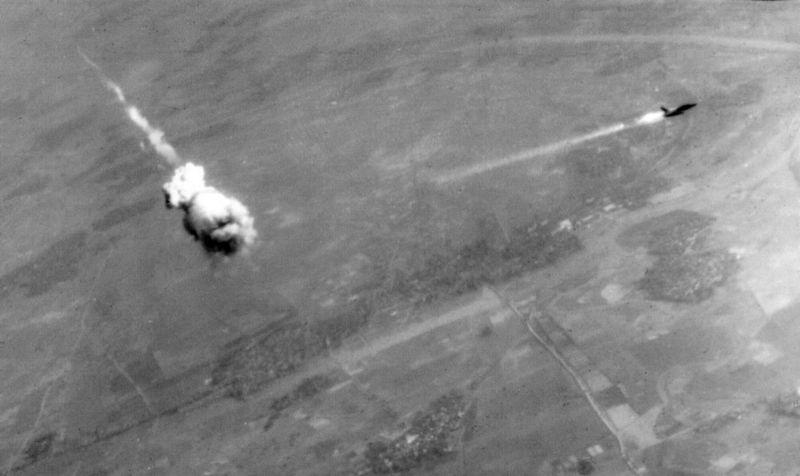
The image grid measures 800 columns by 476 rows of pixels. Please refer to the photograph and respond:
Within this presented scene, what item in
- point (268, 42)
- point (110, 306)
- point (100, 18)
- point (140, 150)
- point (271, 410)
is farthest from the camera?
point (100, 18)

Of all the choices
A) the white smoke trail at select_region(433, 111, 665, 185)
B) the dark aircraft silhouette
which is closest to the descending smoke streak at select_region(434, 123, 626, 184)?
the white smoke trail at select_region(433, 111, 665, 185)

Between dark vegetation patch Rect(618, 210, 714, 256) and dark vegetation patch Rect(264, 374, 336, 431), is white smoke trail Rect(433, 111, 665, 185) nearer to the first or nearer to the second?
dark vegetation patch Rect(618, 210, 714, 256)

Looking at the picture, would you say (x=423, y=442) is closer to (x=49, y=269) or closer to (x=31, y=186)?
(x=49, y=269)

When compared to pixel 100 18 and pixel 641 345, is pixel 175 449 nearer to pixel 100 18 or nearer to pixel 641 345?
pixel 641 345

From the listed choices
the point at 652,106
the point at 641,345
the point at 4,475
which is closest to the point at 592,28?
the point at 652,106

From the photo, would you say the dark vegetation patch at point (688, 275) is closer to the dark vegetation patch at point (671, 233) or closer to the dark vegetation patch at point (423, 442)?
the dark vegetation patch at point (671, 233)

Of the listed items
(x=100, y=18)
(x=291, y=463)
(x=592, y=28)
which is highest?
(x=100, y=18)

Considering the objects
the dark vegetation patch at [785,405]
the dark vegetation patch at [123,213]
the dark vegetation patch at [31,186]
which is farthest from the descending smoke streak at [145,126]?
the dark vegetation patch at [785,405]
